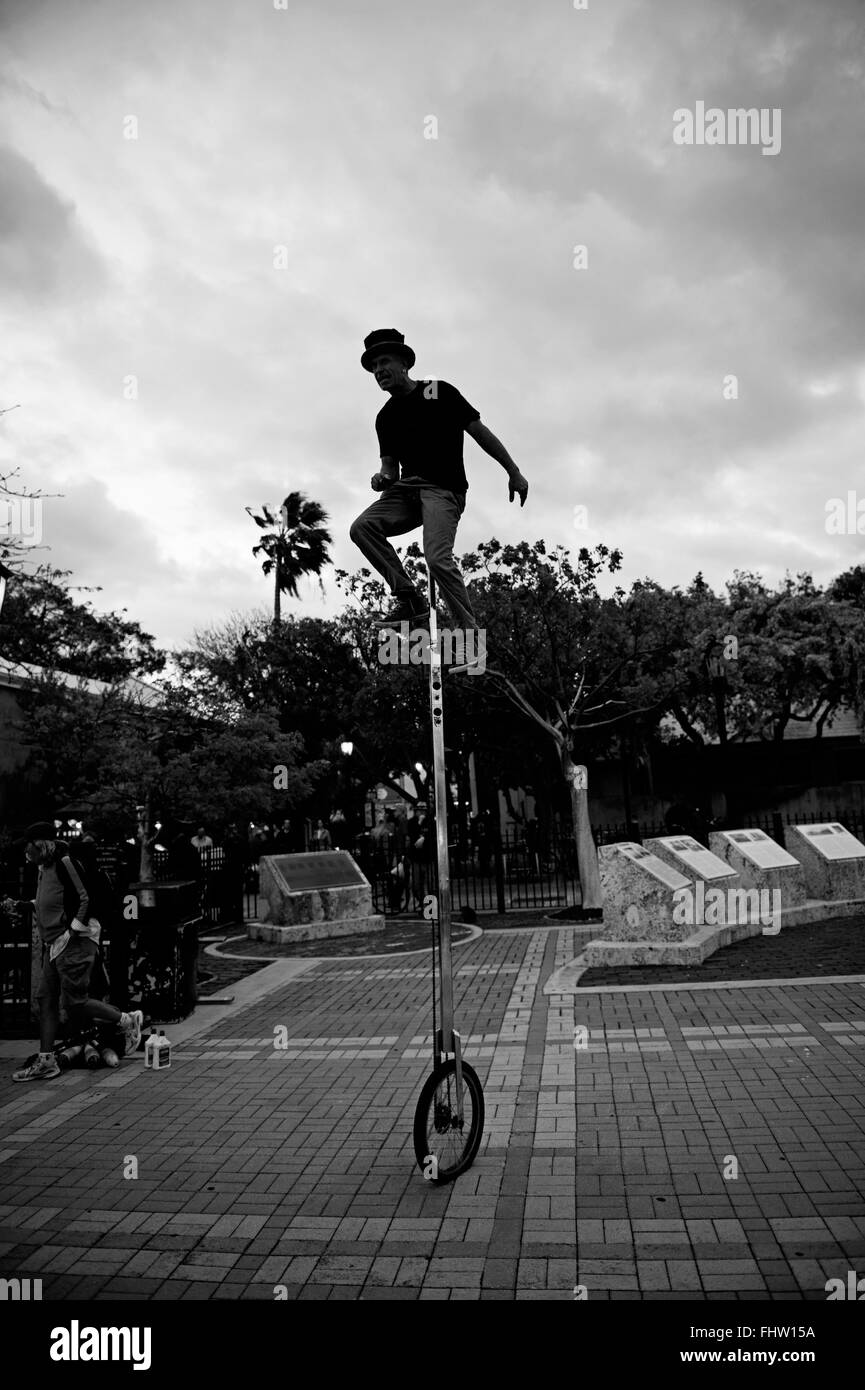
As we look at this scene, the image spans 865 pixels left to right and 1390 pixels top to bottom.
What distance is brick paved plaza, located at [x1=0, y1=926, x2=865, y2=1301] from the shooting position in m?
3.74

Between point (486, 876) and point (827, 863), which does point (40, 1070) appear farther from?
point (486, 876)

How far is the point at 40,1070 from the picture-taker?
22.9 ft

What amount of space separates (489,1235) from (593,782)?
32.6 metres

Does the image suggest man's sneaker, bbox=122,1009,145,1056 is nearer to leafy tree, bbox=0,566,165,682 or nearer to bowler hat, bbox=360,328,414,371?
bowler hat, bbox=360,328,414,371

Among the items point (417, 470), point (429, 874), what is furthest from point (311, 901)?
point (417, 470)

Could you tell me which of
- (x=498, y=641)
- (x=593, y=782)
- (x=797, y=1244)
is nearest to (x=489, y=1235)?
(x=797, y=1244)

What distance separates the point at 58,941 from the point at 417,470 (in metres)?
A: 4.68

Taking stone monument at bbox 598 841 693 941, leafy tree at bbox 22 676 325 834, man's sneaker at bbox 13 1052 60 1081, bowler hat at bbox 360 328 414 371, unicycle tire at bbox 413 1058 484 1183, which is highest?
bowler hat at bbox 360 328 414 371

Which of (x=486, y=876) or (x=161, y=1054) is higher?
(x=486, y=876)

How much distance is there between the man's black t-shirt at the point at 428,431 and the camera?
514 centimetres

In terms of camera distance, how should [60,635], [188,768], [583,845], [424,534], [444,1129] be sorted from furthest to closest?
[60,635], [583,845], [188,768], [424,534], [444,1129]

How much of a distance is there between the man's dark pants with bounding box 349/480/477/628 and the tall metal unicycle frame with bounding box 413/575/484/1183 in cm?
28

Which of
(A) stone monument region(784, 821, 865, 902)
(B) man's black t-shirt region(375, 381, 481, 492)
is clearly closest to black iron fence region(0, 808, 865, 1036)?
(A) stone monument region(784, 821, 865, 902)

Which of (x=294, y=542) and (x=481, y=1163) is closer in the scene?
(x=481, y=1163)
